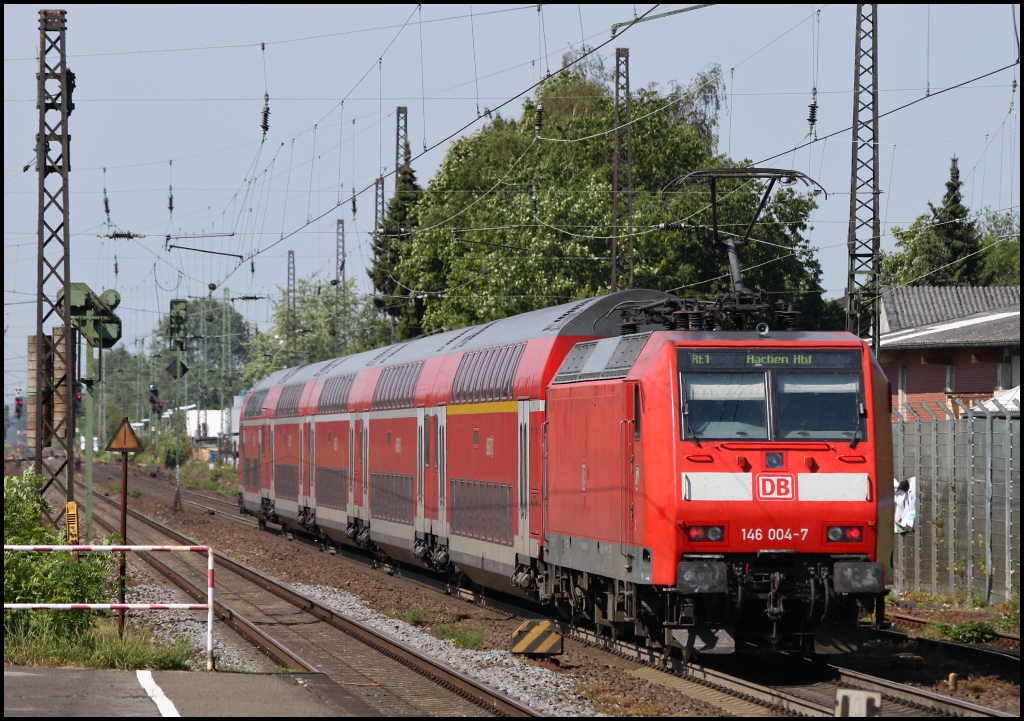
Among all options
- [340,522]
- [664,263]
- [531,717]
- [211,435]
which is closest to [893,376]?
[664,263]

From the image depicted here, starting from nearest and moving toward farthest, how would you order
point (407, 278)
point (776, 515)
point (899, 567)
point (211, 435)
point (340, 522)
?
point (776, 515) → point (899, 567) → point (340, 522) → point (407, 278) → point (211, 435)

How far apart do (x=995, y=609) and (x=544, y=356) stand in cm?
714

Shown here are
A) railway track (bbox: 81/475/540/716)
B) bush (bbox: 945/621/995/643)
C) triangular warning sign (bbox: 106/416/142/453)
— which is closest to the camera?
railway track (bbox: 81/475/540/716)

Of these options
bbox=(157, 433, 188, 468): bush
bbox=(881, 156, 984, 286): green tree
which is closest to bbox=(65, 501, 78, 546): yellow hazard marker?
bbox=(881, 156, 984, 286): green tree

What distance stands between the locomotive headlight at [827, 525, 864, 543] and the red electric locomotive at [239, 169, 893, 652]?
0.01 metres

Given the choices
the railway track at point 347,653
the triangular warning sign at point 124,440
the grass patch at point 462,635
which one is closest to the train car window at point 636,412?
the railway track at point 347,653

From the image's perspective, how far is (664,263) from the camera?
157 ft

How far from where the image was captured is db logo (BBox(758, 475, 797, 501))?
13.2m

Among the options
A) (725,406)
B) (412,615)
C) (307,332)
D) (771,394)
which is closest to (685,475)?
(725,406)

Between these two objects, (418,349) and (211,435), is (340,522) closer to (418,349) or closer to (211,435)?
(418,349)

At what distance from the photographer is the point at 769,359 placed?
44.5 ft

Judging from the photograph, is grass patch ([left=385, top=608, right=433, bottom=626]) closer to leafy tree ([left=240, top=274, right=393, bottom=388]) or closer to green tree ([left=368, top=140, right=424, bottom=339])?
green tree ([left=368, top=140, right=424, bottom=339])

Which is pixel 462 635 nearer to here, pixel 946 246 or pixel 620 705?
pixel 620 705

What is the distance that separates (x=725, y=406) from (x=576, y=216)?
3452 centimetres
